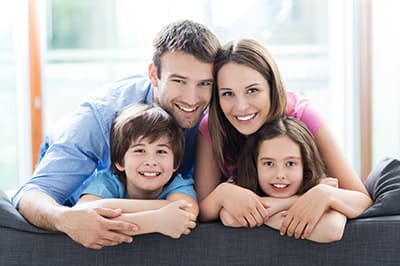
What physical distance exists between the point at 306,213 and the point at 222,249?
23 centimetres

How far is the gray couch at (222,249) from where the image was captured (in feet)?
4.67

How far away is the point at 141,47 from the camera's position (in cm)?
375

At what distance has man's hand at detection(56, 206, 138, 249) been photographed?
1.41 metres

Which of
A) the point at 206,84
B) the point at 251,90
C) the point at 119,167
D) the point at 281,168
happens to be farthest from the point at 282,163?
the point at 119,167

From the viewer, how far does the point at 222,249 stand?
1.45 meters

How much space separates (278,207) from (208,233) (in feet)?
0.66

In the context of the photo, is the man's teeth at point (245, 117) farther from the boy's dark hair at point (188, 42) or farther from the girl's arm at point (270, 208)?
the girl's arm at point (270, 208)

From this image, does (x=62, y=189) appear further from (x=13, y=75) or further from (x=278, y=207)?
(x=13, y=75)

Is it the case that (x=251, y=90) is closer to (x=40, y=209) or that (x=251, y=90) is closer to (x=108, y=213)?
(x=108, y=213)

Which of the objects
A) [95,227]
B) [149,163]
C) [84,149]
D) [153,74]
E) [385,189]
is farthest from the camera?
[153,74]

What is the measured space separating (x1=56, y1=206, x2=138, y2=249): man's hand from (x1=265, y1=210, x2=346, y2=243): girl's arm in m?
0.36

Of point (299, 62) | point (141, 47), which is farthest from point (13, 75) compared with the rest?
point (299, 62)

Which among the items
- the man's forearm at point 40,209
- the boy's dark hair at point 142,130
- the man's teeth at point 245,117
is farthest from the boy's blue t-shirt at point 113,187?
the man's teeth at point 245,117

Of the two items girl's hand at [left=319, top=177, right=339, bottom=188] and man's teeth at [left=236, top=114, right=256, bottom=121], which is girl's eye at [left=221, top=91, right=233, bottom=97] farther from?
girl's hand at [left=319, top=177, right=339, bottom=188]
